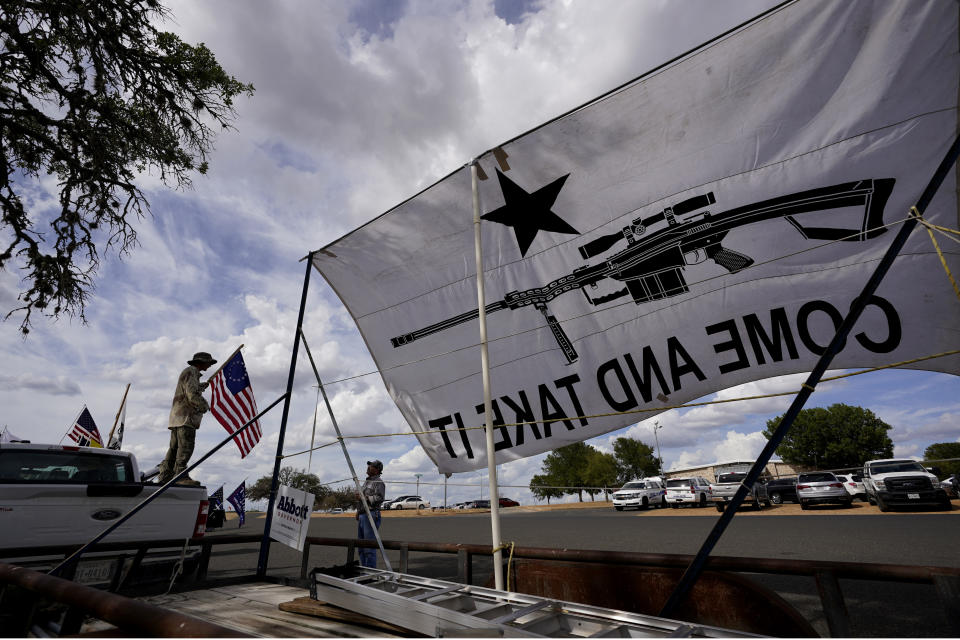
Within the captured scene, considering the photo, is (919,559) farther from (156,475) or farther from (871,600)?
(156,475)

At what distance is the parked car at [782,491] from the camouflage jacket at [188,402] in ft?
87.0

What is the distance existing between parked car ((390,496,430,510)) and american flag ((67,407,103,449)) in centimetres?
3455

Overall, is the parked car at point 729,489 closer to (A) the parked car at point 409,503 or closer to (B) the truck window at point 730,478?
(B) the truck window at point 730,478

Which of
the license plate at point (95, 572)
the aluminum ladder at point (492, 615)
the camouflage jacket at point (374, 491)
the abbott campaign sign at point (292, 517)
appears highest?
the camouflage jacket at point (374, 491)

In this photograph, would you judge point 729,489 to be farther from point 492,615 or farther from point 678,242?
point 492,615

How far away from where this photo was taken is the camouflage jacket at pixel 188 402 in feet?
20.6

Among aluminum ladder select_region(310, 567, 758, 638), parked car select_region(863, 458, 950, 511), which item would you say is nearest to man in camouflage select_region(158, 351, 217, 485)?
aluminum ladder select_region(310, 567, 758, 638)

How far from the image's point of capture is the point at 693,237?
3.22m

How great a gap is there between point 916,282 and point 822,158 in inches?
33.8

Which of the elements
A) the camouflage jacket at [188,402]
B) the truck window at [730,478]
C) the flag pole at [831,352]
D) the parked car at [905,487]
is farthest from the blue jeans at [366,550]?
the truck window at [730,478]

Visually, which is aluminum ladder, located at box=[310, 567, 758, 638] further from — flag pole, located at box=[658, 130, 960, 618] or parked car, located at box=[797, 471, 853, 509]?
parked car, located at box=[797, 471, 853, 509]

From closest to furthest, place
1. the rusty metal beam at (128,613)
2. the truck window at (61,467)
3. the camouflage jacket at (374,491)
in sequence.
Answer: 1. the rusty metal beam at (128,613)
2. the truck window at (61,467)
3. the camouflage jacket at (374,491)

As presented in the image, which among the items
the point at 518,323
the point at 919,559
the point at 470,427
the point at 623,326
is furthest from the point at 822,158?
the point at 919,559

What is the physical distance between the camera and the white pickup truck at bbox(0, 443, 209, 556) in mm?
3967
